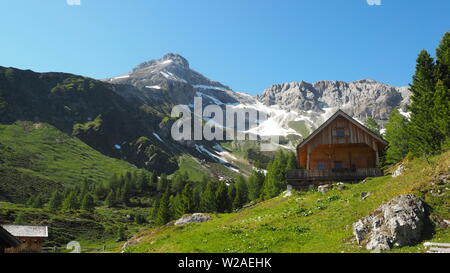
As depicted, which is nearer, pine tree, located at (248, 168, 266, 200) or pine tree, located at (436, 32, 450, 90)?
pine tree, located at (436, 32, 450, 90)

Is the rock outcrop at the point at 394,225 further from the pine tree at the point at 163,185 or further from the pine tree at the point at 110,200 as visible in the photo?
the pine tree at the point at 163,185

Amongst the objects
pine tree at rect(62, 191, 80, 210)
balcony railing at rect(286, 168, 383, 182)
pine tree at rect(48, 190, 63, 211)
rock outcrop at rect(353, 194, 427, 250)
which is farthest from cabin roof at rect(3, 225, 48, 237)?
pine tree at rect(48, 190, 63, 211)

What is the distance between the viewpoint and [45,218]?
345 feet

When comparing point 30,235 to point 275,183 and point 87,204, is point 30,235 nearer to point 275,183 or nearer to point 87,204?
point 275,183

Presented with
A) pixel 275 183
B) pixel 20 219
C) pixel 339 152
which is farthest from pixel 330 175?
pixel 20 219

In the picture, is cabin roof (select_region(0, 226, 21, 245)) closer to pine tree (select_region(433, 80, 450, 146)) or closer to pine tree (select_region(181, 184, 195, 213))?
pine tree (select_region(433, 80, 450, 146))

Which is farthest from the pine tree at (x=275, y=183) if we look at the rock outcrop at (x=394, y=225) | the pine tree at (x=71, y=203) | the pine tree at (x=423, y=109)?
the pine tree at (x=71, y=203)

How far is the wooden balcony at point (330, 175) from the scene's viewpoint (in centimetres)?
3819

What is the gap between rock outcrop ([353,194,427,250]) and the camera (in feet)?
54.3

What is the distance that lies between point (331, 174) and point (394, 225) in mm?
23184

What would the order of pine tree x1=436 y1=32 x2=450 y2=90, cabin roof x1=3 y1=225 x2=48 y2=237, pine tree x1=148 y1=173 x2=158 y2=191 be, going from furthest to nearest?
pine tree x1=148 y1=173 x2=158 y2=191, cabin roof x1=3 y1=225 x2=48 y2=237, pine tree x1=436 y1=32 x2=450 y2=90

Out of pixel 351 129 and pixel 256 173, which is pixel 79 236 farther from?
pixel 351 129
